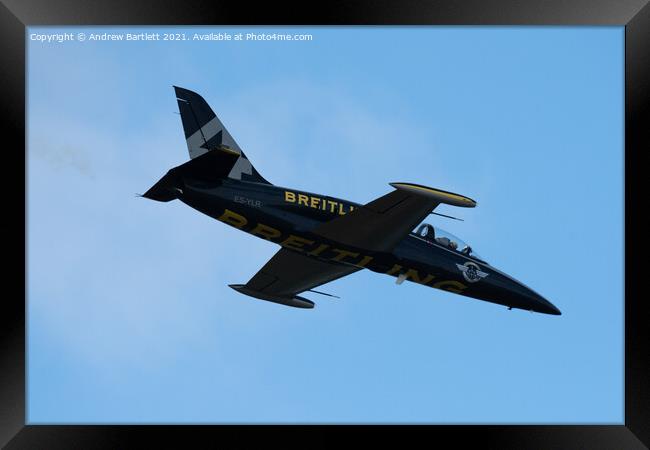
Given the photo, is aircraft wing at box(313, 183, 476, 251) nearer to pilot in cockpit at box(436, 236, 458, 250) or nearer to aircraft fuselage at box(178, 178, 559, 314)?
aircraft fuselage at box(178, 178, 559, 314)

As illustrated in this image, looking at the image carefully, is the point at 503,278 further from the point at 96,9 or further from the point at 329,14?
the point at 96,9

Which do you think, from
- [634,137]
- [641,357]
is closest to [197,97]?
[634,137]

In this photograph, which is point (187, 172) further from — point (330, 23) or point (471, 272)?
point (471, 272)

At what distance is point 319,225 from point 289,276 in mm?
3453

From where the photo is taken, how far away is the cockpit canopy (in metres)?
24.8

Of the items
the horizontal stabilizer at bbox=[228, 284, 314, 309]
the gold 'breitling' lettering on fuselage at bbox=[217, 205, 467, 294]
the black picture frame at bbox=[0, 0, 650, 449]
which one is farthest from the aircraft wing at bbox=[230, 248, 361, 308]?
the black picture frame at bbox=[0, 0, 650, 449]

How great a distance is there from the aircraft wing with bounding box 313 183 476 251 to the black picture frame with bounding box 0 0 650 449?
13.0ft

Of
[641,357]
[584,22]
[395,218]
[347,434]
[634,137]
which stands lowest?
[347,434]

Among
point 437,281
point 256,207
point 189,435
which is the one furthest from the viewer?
point 437,281

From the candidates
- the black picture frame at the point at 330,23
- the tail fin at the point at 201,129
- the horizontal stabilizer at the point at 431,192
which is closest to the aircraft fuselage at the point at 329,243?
the tail fin at the point at 201,129

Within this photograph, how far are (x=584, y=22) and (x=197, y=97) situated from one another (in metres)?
8.63

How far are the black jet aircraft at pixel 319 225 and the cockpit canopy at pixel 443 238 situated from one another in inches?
0.9

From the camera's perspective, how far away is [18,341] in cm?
1930

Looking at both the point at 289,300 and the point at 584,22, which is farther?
the point at 289,300
